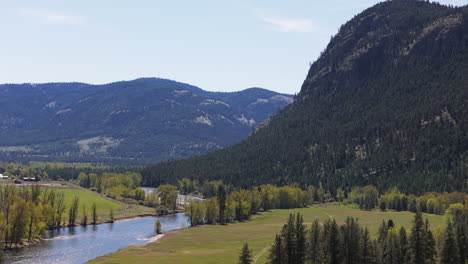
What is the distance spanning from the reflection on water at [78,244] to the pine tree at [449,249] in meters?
86.6

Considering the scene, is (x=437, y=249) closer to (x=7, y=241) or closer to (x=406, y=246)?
(x=406, y=246)

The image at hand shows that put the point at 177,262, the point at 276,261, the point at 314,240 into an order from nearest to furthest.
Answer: the point at 276,261 < the point at 314,240 < the point at 177,262

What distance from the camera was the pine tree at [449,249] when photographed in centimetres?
10750

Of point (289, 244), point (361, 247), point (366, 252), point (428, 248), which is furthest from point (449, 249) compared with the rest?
point (289, 244)

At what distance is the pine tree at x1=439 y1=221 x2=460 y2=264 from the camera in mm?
107500

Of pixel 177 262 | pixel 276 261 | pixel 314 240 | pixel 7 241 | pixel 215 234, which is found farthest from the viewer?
pixel 215 234

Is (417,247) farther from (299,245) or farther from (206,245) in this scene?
(206,245)

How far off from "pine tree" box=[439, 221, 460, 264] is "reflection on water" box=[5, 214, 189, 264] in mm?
86598

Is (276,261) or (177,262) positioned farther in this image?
(177,262)

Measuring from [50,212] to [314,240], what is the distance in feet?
372

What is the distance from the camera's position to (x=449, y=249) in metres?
108

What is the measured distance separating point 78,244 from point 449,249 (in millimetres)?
105970

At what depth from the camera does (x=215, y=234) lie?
178 m

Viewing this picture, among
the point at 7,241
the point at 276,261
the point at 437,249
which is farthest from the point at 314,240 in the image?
the point at 7,241
